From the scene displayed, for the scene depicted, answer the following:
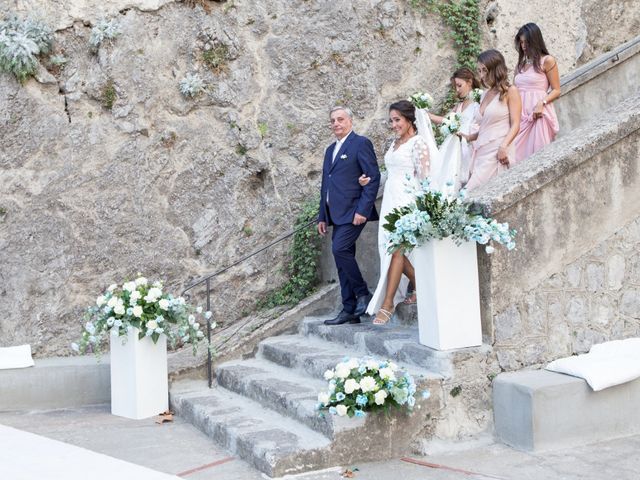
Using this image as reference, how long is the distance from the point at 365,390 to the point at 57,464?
6.03ft

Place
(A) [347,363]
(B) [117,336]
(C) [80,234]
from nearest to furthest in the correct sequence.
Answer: (A) [347,363] < (B) [117,336] < (C) [80,234]

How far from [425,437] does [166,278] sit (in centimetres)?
418

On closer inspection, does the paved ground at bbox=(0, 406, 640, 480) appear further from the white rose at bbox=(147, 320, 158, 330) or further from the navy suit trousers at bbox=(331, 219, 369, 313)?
the navy suit trousers at bbox=(331, 219, 369, 313)

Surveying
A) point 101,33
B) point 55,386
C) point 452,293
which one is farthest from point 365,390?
point 101,33

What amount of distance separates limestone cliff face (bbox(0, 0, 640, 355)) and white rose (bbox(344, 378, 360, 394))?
12.4ft

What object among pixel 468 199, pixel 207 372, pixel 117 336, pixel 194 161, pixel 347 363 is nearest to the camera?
pixel 347 363

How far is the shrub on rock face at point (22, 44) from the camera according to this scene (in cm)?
796

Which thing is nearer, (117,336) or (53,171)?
(117,336)

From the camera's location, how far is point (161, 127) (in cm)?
846

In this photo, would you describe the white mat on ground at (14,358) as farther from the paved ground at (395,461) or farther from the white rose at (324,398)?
the white rose at (324,398)

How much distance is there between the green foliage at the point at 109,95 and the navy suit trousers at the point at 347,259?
3.24 metres

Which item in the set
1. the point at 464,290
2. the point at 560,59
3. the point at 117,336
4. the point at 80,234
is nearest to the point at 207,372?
the point at 117,336

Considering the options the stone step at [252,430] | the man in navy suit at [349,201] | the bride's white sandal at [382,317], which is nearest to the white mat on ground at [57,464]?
the stone step at [252,430]

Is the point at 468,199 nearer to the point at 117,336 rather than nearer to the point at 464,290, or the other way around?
the point at 464,290
